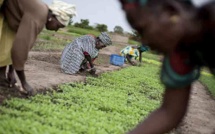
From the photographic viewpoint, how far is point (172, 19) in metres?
1.99

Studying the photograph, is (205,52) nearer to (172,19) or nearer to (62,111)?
(172,19)

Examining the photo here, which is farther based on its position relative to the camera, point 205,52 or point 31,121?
point 31,121

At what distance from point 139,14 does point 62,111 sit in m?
2.37

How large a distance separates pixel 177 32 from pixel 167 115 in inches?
26.0

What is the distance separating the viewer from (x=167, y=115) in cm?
245

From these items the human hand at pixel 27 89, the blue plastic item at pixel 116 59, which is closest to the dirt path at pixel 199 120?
the human hand at pixel 27 89

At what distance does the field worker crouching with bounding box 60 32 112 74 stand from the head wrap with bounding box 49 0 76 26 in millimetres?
2639

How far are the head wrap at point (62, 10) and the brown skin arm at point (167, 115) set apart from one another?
2814mm

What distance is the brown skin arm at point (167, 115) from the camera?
2412mm

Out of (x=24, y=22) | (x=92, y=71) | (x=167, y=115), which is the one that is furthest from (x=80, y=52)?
(x=167, y=115)

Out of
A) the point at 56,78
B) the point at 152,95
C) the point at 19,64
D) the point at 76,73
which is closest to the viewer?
the point at 19,64

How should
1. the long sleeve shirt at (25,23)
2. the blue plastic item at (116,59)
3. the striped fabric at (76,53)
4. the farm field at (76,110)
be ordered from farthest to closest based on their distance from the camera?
the blue plastic item at (116,59)
the striped fabric at (76,53)
the long sleeve shirt at (25,23)
the farm field at (76,110)

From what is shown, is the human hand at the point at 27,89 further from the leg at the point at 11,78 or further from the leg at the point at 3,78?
the leg at the point at 3,78

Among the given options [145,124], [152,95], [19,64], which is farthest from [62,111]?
[152,95]
